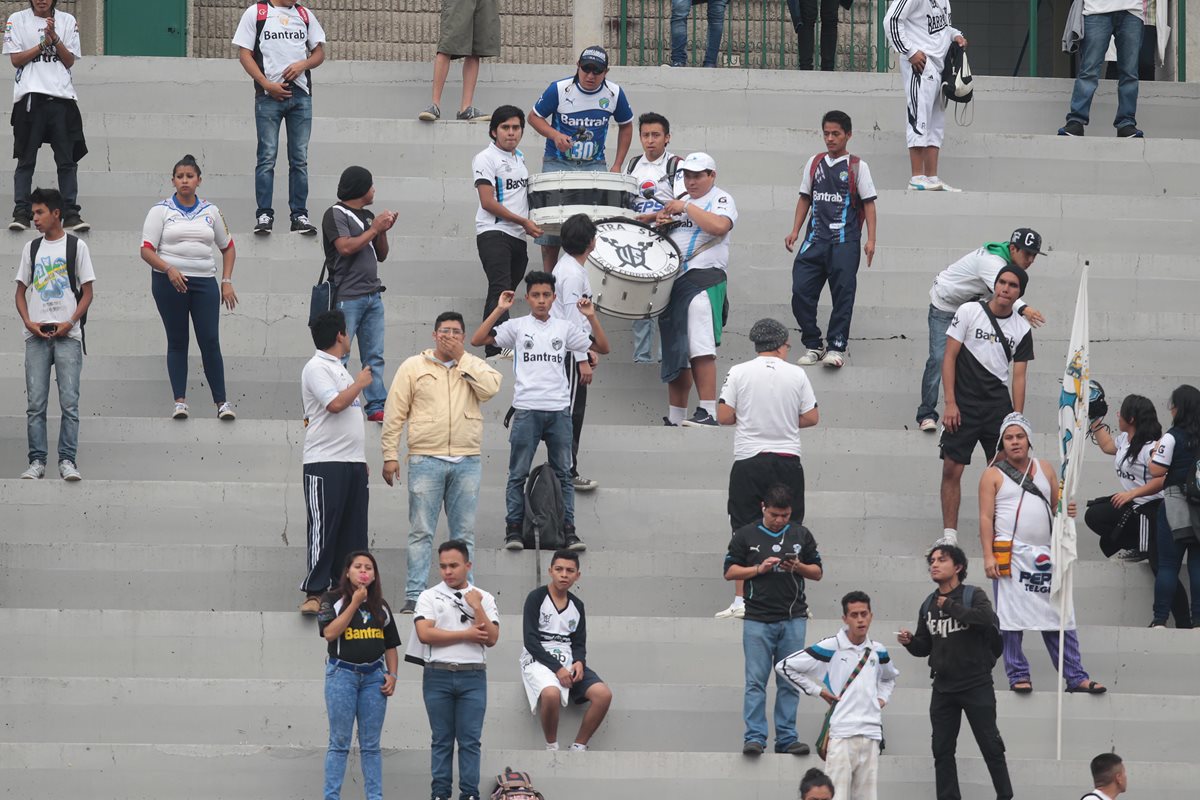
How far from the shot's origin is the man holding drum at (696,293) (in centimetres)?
1426

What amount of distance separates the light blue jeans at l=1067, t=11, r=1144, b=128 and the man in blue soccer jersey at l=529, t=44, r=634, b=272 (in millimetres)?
4541

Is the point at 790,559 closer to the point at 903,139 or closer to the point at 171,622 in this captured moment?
the point at 171,622

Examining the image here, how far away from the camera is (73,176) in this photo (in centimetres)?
1603

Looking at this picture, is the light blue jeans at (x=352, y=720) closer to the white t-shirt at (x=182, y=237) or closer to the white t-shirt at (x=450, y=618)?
the white t-shirt at (x=450, y=618)

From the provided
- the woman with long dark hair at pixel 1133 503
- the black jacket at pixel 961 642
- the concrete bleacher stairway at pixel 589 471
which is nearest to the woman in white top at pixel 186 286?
the concrete bleacher stairway at pixel 589 471

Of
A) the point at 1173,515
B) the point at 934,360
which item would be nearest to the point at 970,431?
the point at 934,360

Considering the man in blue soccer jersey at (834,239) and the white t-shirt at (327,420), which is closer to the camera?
the white t-shirt at (327,420)

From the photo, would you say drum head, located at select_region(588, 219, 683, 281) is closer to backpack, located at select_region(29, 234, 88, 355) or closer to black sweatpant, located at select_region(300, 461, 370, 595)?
black sweatpant, located at select_region(300, 461, 370, 595)

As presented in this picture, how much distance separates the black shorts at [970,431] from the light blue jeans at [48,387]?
5.45 metres

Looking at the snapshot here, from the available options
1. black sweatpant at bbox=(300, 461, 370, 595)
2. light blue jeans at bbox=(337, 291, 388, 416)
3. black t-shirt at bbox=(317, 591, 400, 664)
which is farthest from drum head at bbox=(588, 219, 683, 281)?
black t-shirt at bbox=(317, 591, 400, 664)

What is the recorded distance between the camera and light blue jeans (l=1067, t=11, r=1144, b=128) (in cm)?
1791

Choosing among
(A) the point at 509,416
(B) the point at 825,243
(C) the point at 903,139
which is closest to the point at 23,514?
(A) the point at 509,416

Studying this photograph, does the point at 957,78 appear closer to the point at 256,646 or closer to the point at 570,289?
the point at 570,289

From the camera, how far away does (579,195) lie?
48.3ft
